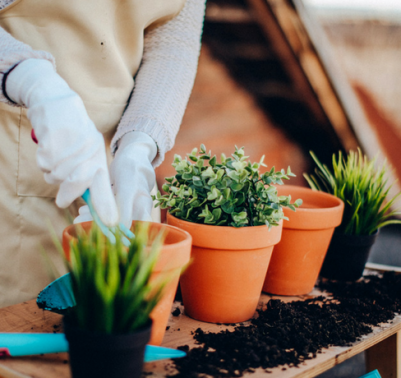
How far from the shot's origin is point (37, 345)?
545 mm

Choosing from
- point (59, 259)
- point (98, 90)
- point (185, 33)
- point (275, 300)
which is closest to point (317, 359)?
point (275, 300)

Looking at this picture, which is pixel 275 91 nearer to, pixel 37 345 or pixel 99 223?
pixel 99 223

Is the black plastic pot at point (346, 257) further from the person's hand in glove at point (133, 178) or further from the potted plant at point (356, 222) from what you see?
the person's hand in glove at point (133, 178)

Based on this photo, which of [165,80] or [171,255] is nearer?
[171,255]

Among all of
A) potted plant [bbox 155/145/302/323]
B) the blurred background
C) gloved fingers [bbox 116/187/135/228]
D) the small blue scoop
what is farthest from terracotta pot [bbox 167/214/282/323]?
the blurred background

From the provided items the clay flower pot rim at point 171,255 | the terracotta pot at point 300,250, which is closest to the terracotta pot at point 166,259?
the clay flower pot rim at point 171,255

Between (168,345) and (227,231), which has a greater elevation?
(227,231)

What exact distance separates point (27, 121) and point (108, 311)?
2.05ft

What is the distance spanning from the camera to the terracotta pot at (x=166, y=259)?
0.54 meters

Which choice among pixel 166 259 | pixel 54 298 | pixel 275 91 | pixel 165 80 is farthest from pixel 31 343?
pixel 275 91

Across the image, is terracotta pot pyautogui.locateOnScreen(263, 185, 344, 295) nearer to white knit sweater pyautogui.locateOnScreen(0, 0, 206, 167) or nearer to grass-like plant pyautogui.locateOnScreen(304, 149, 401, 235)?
grass-like plant pyautogui.locateOnScreen(304, 149, 401, 235)

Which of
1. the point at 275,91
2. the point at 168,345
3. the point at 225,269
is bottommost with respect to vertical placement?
the point at 168,345

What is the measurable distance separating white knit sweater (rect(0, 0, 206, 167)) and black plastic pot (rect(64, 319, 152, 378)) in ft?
1.93

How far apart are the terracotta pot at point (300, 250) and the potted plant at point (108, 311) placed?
46 cm
